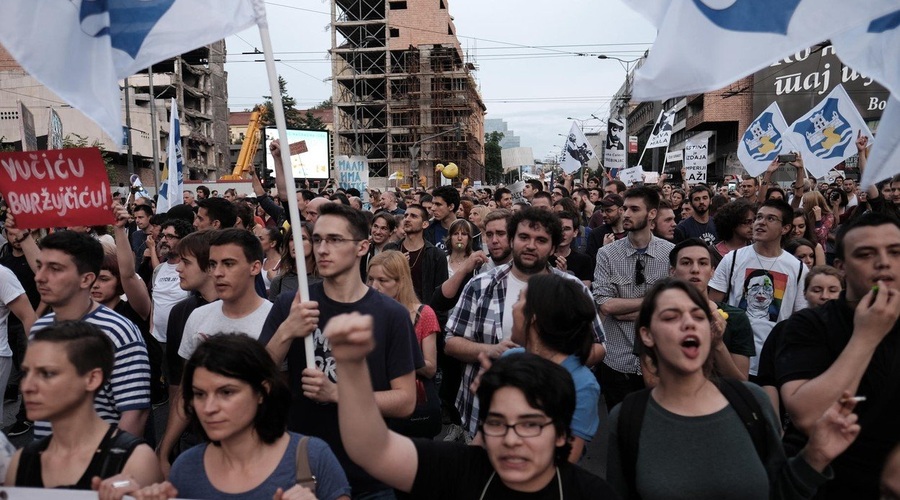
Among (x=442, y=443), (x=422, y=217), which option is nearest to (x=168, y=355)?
(x=442, y=443)

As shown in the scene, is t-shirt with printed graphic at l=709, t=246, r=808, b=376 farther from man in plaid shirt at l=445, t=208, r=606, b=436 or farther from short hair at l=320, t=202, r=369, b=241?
short hair at l=320, t=202, r=369, b=241

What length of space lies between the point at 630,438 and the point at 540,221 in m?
2.06

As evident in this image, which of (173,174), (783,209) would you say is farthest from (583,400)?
(173,174)

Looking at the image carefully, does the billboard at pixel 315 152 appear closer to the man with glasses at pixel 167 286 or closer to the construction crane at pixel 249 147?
the construction crane at pixel 249 147

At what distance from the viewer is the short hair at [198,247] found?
4754 mm

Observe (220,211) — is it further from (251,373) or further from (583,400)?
(583,400)

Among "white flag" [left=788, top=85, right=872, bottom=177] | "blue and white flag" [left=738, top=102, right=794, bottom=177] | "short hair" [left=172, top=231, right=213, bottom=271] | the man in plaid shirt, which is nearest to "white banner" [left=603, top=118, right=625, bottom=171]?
"blue and white flag" [left=738, top=102, right=794, bottom=177]

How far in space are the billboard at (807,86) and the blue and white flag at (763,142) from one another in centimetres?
3910

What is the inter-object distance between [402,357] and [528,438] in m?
1.16

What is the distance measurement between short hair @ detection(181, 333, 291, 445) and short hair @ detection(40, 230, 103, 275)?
1.45 metres

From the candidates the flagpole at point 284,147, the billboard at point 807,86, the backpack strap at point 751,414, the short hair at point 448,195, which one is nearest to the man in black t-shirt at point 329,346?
the flagpole at point 284,147

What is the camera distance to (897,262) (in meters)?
2.68

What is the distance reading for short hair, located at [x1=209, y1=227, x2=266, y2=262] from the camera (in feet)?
13.6

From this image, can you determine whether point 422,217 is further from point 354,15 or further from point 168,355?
point 354,15
